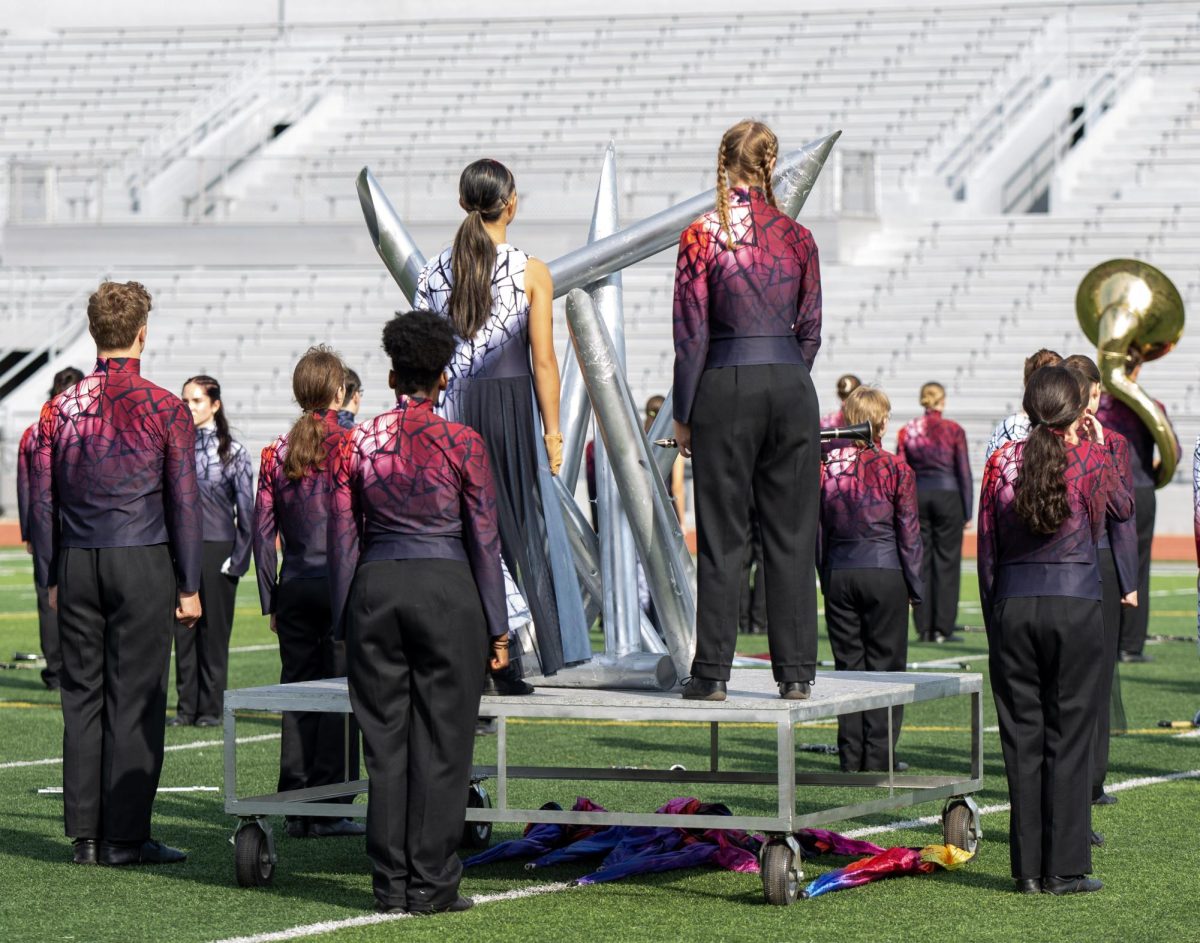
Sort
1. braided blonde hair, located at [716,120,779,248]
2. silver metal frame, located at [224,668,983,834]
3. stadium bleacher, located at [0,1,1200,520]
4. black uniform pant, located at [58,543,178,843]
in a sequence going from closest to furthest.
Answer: silver metal frame, located at [224,668,983,834] < braided blonde hair, located at [716,120,779,248] < black uniform pant, located at [58,543,178,843] < stadium bleacher, located at [0,1,1200,520]

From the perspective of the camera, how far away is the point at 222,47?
1578 inches

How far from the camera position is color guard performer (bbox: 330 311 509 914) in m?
6.31

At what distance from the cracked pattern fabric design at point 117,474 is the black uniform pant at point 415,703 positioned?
1247 mm

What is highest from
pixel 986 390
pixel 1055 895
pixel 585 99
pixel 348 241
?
pixel 585 99

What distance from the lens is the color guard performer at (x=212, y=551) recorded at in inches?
451

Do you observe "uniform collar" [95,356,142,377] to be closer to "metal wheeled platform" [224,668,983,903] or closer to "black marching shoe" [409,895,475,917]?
"metal wheeled platform" [224,668,983,903]

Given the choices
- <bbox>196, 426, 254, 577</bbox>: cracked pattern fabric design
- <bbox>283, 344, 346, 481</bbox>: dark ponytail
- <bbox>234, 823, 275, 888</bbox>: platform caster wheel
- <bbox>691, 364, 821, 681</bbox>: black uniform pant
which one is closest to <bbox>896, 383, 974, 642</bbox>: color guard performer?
<bbox>196, 426, 254, 577</bbox>: cracked pattern fabric design

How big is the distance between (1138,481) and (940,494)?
3626 millimetres

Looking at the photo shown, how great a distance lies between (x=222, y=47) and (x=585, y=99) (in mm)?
8167

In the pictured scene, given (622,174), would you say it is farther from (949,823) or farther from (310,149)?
(949,823)

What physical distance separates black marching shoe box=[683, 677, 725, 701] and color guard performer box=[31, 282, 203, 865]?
1.71 m

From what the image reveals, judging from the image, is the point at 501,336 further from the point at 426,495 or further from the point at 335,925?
the point at 335,925

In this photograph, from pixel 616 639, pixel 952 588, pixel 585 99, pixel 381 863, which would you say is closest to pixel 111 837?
pixel 381 863

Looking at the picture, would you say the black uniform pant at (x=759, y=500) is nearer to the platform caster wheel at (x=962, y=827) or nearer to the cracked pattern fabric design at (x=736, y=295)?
the cracked pattern fabric design at (x=736, y=295)
